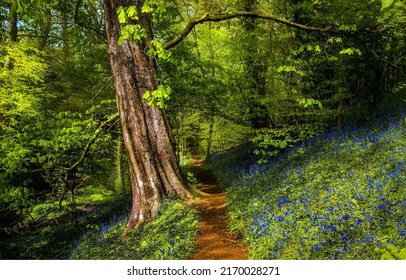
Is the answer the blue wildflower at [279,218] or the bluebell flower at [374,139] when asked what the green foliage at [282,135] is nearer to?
the bluebell flower at [374,139]

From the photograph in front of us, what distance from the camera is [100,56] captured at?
1098 cm

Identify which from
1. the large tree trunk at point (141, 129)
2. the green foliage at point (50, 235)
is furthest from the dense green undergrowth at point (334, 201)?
the green foliage at point (50, 235)

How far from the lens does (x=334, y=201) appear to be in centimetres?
489

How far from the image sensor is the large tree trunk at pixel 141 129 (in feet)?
22.4

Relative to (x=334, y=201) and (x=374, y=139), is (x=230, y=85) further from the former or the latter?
(x=334, y=201)

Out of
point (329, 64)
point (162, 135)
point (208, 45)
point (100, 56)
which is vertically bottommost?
point (162, 135)

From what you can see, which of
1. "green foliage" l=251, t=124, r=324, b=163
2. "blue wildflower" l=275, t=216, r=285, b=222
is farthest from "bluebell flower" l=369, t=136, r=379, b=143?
"blue wildflower" l=275, t=216, r=285, b=222

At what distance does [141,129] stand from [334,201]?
4.14 meters

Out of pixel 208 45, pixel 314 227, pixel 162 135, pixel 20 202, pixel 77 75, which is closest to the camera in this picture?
pixel 314 227

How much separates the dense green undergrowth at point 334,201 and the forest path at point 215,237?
0.61 ft

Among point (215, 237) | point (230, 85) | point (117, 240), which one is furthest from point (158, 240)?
point (230, 85)

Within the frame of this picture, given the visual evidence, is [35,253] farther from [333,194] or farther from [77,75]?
[333,194]

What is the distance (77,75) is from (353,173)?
11441 mm
